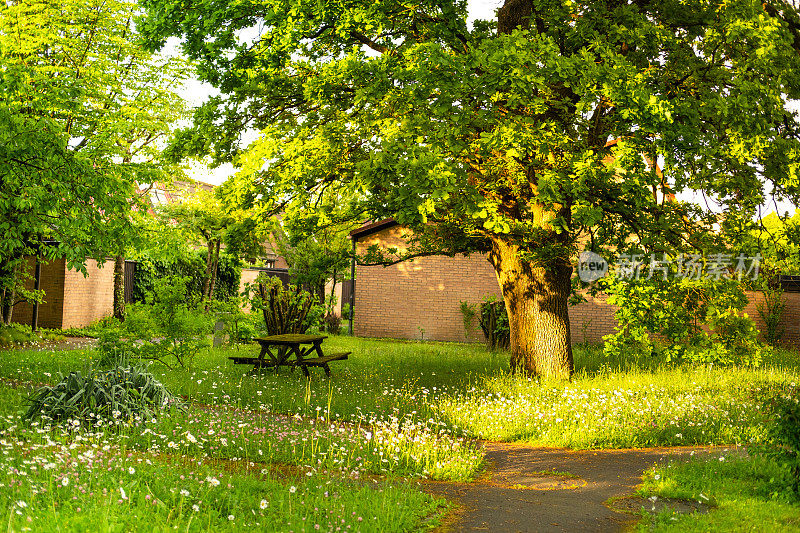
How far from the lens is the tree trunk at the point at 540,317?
12.8 metres

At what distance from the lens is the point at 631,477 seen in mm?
7504

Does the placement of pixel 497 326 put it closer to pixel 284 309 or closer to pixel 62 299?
pixel 284 309

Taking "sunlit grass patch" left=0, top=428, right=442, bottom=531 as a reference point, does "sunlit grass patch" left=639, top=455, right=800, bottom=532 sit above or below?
below

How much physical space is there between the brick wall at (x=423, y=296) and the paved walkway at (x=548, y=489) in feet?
48.9

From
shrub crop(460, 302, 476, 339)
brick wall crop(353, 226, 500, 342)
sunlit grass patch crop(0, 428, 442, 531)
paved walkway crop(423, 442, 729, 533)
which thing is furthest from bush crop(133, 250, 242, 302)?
sunlit grass patch crop(0, 428, 442, 531)

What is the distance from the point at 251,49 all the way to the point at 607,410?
7.67 m

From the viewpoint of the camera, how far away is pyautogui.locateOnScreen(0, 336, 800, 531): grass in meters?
5.36

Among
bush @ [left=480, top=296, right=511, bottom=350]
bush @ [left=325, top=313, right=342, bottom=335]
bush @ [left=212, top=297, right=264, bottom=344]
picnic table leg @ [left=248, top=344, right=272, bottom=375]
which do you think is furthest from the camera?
bush @ [left=325, top=313, right=342, bottom=335]

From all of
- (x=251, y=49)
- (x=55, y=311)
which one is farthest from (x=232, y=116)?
(x=55, y=311)

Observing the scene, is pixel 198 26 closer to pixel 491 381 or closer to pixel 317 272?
pixel 317 272

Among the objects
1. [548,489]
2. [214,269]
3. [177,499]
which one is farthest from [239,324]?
[177,499]

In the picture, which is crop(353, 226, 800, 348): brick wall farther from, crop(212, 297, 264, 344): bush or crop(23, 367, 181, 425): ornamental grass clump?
crop(23, 367, 181, 425): ornamental grass clump

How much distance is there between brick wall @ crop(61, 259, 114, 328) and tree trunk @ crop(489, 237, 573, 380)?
612 inches

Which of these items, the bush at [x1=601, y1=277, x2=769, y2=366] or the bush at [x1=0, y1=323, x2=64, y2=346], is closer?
the bush at [x1=601, y1=277, x2=769, y2=366]
